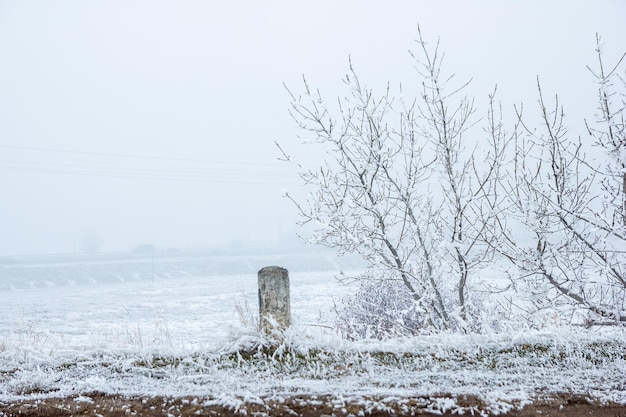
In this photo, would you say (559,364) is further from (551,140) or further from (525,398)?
(551,140)

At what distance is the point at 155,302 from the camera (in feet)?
147

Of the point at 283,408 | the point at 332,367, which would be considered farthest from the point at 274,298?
the point at 283,408

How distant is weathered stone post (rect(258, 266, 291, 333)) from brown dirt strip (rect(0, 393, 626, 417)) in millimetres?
1938

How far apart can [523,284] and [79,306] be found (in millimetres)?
40828

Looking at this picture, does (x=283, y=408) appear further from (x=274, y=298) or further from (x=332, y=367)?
(x=274, y=298)

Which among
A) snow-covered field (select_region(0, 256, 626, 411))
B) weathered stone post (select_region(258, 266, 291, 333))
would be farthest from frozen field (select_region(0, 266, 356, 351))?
snow-covered field (select_region(0, 256, 626, 411))

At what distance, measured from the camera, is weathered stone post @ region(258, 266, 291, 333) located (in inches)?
226

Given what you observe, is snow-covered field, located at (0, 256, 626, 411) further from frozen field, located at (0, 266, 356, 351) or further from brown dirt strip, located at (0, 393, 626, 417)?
frozen field, located at (0, 266, 356, 351)

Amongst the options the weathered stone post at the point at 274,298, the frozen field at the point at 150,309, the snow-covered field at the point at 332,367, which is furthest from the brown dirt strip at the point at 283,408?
the frozen field at the point at 150,309

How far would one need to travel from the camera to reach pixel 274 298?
5.77m

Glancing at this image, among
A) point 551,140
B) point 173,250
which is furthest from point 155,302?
point 173,250

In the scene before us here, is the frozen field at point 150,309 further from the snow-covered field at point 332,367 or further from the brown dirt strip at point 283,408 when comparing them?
the brown dirt strip at point 283,408

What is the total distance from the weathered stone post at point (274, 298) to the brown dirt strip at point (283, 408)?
1938mm

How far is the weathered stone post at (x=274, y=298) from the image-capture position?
5730mm
